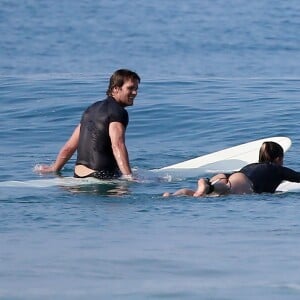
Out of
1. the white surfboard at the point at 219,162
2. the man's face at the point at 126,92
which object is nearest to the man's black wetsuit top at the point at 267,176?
the man's face at the point at 126,92

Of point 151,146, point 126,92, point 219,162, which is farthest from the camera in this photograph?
point 151,146

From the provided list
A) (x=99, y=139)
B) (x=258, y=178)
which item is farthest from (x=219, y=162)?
(x=258, y=178)

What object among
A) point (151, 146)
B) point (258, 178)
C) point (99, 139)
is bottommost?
point (151, 146)

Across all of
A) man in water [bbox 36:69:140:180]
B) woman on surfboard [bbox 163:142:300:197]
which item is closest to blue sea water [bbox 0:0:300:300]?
woman on surfboard [bbox 163:142:300:197]

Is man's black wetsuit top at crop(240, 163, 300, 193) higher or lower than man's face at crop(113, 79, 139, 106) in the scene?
lower

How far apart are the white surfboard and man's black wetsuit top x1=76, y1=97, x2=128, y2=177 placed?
905 mm

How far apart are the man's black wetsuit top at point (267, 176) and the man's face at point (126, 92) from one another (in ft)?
4.55

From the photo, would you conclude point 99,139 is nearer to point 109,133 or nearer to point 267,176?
point 109,133

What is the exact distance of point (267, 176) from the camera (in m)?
10.8

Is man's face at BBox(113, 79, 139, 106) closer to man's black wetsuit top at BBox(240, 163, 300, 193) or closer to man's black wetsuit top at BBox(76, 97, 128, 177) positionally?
man's black wetsuit top at BBox(76, 97, 128, 177)

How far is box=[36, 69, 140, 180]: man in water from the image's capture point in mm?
11367

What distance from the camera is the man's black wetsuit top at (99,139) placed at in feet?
37.8

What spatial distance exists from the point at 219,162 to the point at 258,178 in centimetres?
220

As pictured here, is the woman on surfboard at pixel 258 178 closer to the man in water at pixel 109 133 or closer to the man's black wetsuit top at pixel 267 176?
the man's black wetsuit top at pixel 267 176
